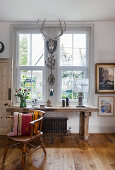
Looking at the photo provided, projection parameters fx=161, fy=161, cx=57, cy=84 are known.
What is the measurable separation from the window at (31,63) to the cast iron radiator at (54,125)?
2.33 ft

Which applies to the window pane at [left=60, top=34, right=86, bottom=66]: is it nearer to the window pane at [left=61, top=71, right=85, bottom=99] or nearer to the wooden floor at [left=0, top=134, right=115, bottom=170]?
the window pane at [left=61, top=71, right=85, bottom=99]

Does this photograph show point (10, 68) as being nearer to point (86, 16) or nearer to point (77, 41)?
point (77, 41)

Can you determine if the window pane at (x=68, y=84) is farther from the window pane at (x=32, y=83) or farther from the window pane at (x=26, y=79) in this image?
the window pane at (x=26, y=79)

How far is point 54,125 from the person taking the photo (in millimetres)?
4449

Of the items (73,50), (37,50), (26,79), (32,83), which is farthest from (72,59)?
(26,79)

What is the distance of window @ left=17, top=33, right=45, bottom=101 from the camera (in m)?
4.76

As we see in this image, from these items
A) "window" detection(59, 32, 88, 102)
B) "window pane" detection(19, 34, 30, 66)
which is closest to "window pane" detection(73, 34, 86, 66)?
"window" detection(59, 32, 88, 102)

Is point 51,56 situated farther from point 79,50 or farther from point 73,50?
→ point 79,50

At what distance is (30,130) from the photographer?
2.99m

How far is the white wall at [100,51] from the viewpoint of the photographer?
468cm

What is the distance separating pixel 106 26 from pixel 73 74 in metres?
1.71

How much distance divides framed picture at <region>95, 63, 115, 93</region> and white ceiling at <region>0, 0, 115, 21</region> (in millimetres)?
1406

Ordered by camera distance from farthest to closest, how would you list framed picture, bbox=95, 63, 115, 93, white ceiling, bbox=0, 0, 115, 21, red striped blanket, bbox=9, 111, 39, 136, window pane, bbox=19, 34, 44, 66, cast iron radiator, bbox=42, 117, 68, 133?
1. window pane, bbox=19, 34, 44, 66
2. framed picture, bbox=95, 63, 115, 93
3. cast iron radiator, bbox=42, 117, 68, 133
4. white ceiling, bbox=0, 0, 115, 21
5. red striped blanket, bbox=9, 111, 39, 136

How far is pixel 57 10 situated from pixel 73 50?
1.22m
